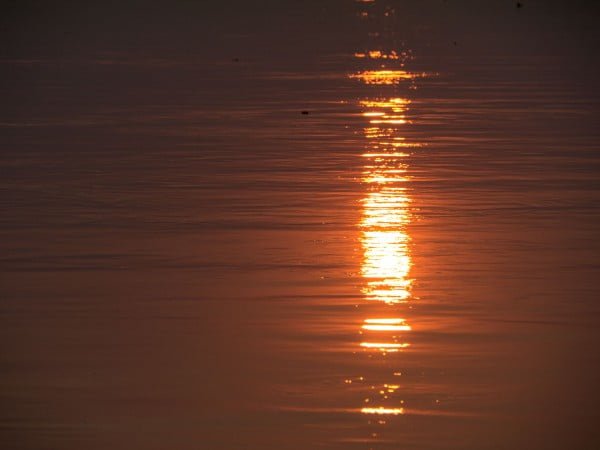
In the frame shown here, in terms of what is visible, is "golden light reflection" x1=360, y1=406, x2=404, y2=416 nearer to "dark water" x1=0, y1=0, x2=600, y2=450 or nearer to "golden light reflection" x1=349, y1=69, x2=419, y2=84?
"dark water" x1=0, y1=0, x2=600, y2=450

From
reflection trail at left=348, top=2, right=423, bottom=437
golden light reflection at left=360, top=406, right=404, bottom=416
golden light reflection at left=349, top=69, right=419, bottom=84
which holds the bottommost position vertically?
golden light reflection at left=360, top=406, right=404, bottom=416

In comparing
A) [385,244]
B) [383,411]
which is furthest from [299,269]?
[383,411]

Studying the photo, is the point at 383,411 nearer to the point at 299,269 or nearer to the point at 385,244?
the point at 299,269

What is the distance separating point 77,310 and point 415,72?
1909 cm

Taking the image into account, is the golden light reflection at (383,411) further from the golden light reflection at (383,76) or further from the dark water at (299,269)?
the golden light reflection at (383,76)

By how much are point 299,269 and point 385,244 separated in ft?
3.48

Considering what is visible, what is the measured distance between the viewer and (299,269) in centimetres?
1017

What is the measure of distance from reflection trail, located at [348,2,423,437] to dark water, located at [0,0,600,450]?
0.03 meters

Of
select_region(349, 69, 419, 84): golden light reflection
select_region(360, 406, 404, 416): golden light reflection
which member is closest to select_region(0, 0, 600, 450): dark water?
select_region(360, 406, 404, 416): golden light reflection

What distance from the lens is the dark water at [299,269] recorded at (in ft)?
23.8

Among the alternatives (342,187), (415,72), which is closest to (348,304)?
(342,187)

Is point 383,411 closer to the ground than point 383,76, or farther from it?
closer to the ground

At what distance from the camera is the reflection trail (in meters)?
7.76

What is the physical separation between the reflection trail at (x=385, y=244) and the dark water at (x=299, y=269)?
3cm
